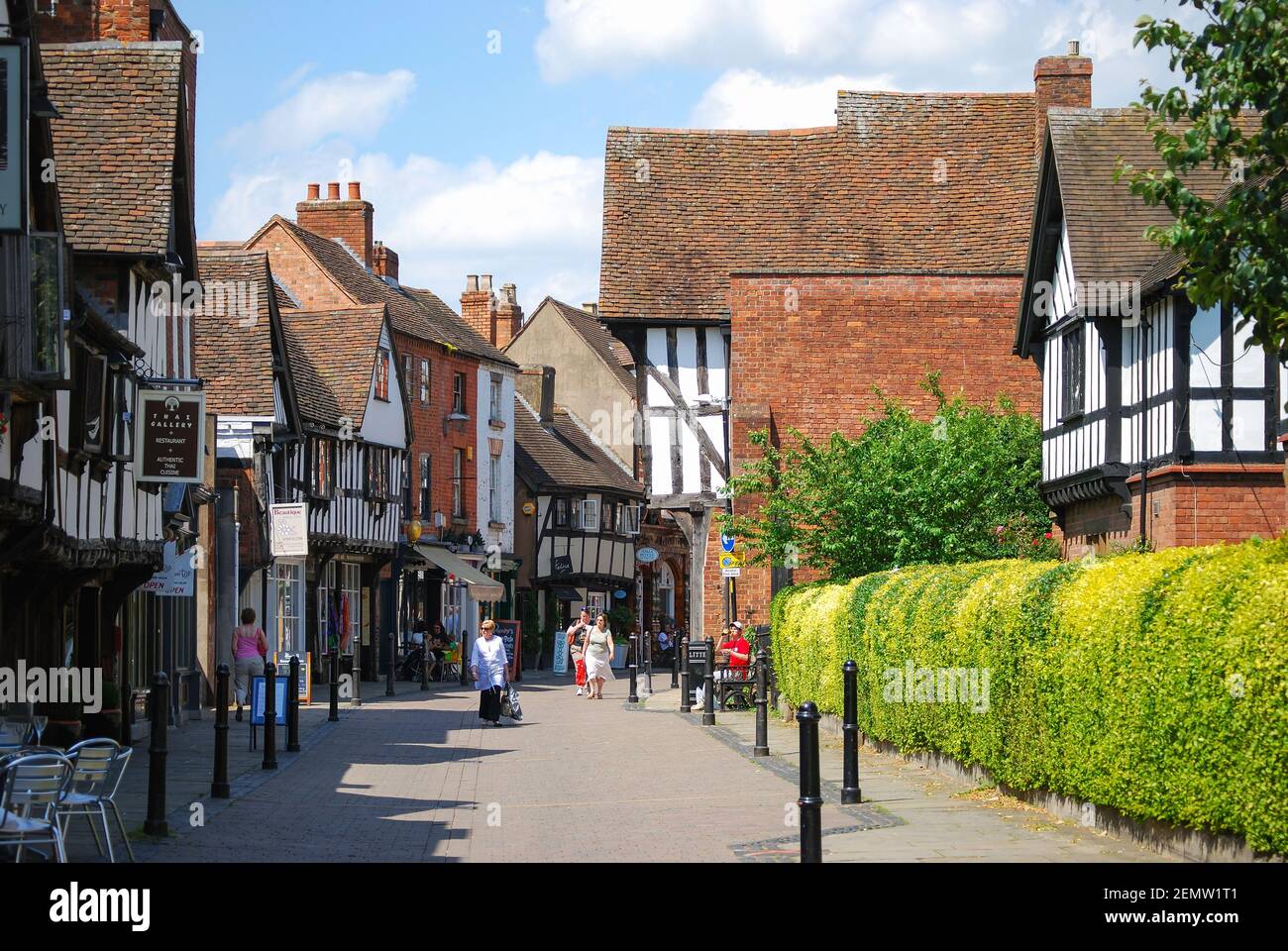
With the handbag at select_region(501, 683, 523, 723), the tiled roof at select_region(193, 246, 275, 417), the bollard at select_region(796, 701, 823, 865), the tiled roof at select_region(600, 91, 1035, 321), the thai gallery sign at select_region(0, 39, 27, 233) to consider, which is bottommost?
the handbag at select_region(501, 683, 523, 723)

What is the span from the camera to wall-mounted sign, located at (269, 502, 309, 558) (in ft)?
100

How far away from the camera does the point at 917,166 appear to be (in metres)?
37.8

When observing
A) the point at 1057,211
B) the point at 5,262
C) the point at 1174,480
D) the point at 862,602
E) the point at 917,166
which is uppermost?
the point at 917,166

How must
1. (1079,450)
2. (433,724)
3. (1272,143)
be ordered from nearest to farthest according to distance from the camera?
(1272,143)
(1079,450)
(433,724)

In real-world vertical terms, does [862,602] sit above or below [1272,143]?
below

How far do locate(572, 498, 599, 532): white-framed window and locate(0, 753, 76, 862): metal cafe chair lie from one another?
52.6m

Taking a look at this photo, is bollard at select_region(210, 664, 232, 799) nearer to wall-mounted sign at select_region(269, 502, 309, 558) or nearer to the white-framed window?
wall-mounted sign at select_region(269, 502, 309, 558)

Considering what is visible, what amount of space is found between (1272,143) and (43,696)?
1477 centimetres

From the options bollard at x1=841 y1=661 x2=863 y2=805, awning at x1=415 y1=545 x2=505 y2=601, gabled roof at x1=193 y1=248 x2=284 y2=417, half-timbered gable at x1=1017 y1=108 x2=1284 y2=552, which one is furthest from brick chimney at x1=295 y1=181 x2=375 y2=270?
bollard at x1=841 y1=661 x2=863 y2=805

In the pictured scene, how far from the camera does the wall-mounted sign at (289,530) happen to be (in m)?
30.6

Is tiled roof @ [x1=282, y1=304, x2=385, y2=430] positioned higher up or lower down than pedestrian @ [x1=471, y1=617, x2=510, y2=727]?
higher up
